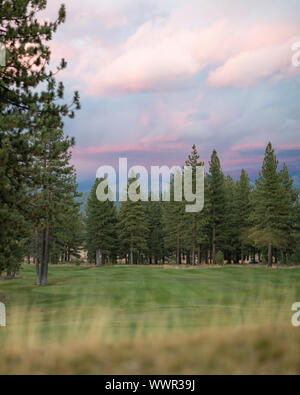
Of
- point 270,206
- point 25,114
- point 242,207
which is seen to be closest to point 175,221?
point 242,207

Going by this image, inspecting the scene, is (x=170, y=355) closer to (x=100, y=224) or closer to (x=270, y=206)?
(x=270, y=206)

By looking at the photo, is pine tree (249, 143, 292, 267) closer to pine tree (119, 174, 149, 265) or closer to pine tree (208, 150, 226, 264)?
pine tree (208, 150, 226, 264)

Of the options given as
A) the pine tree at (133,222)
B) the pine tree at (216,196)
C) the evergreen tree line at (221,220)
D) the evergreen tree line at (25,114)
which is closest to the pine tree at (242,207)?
the evergreen tree line at (221,220)

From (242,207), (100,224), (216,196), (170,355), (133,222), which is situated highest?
(216,196)

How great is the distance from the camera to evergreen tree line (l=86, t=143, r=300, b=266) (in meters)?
53.1

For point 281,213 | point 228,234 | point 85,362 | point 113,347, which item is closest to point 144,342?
point 113,347

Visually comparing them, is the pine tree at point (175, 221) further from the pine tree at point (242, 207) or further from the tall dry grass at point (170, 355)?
the tall dry grass at point (170, 355)

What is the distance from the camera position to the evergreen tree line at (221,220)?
53125 mm

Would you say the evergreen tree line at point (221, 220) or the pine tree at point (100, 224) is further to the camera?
the pine tree at point (100, 224)

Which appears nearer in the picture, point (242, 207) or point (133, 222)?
point (242, 207)

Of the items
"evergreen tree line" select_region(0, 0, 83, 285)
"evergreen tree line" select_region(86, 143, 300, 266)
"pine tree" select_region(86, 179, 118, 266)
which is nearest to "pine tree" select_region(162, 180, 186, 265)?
"evergreen tree line" select_region(86, 143, 300, 266)

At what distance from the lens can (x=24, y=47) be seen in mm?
13703

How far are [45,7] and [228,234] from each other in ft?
181

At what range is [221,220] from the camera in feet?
203
